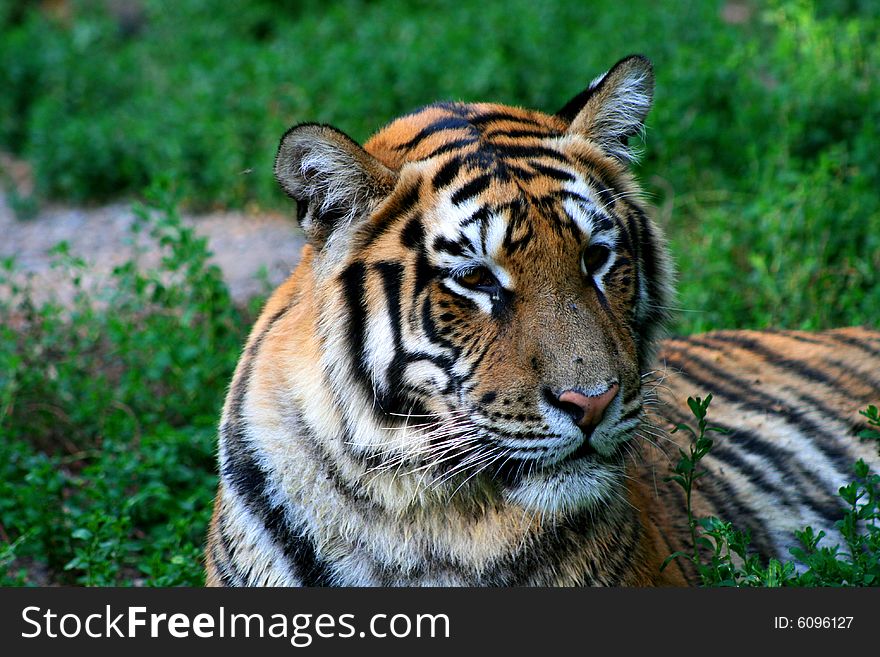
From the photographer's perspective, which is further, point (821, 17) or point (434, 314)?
point (821, 17)

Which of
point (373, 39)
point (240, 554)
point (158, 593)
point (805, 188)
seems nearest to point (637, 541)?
point (240, 554)

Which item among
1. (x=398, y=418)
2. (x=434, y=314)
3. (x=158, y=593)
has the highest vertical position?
(x=434, y=314)

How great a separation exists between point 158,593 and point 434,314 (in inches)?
37.4

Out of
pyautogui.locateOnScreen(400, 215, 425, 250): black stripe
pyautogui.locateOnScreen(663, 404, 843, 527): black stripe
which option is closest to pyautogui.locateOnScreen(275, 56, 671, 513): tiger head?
pyautogui.locateOnScreen(400, 215, 425, 250): black stripe

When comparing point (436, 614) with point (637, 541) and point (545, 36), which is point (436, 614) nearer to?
point (637, 541)

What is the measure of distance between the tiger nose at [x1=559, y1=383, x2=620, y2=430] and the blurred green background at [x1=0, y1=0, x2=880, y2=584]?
137 cm

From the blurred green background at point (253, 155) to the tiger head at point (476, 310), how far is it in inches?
40.2

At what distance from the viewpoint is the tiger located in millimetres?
2459

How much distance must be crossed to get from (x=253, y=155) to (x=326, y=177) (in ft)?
12.5

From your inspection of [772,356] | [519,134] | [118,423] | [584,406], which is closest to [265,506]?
[584,406]

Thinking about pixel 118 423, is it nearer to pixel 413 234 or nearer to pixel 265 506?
pixel 265 506

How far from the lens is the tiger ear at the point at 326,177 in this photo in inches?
98.7

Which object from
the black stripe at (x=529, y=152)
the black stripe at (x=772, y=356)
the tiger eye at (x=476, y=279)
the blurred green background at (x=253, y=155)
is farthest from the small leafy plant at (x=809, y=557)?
the blurred green background at (x=253, y=155)

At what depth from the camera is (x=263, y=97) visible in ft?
21.0
